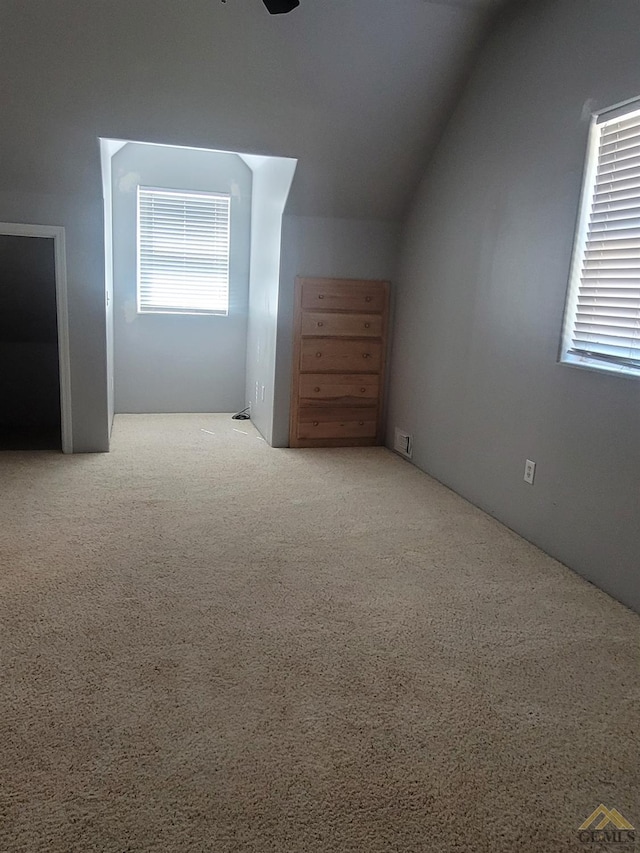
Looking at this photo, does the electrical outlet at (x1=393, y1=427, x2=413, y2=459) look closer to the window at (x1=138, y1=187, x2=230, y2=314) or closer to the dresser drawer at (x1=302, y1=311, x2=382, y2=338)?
the dresser drawer at (x1=302, y1=311, x2=382, y2=338)

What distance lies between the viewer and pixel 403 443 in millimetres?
4727

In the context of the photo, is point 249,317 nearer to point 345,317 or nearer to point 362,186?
point 345,317

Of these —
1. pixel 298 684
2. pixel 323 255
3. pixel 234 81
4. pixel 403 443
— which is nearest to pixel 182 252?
pixel 323 255

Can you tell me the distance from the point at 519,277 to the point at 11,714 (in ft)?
9.64

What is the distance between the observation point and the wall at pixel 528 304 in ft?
8.77

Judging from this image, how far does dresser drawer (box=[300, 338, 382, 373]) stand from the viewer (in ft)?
15.7

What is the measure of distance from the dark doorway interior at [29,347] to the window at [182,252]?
0.86m

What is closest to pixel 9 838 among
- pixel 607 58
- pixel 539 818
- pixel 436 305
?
pixel 539 818

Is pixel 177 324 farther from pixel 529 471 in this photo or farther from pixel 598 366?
pixel 598 366

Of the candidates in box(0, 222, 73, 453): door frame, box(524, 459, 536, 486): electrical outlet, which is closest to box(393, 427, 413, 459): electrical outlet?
box(524, 459, 536, 486): electrical outlet

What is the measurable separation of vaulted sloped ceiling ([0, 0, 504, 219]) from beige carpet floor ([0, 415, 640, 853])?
2210 mm

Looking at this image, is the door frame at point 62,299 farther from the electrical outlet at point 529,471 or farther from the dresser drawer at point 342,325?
the electrical outlet at point 529,471

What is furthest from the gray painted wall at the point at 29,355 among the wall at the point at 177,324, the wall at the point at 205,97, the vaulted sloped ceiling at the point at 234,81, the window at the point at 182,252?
the vaulted sloped ceiling at the point at 234,81

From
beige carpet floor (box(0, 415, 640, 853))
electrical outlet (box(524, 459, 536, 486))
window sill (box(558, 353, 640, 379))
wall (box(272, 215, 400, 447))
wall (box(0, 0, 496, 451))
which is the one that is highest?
wall (box(0, 0, 496, 451))
